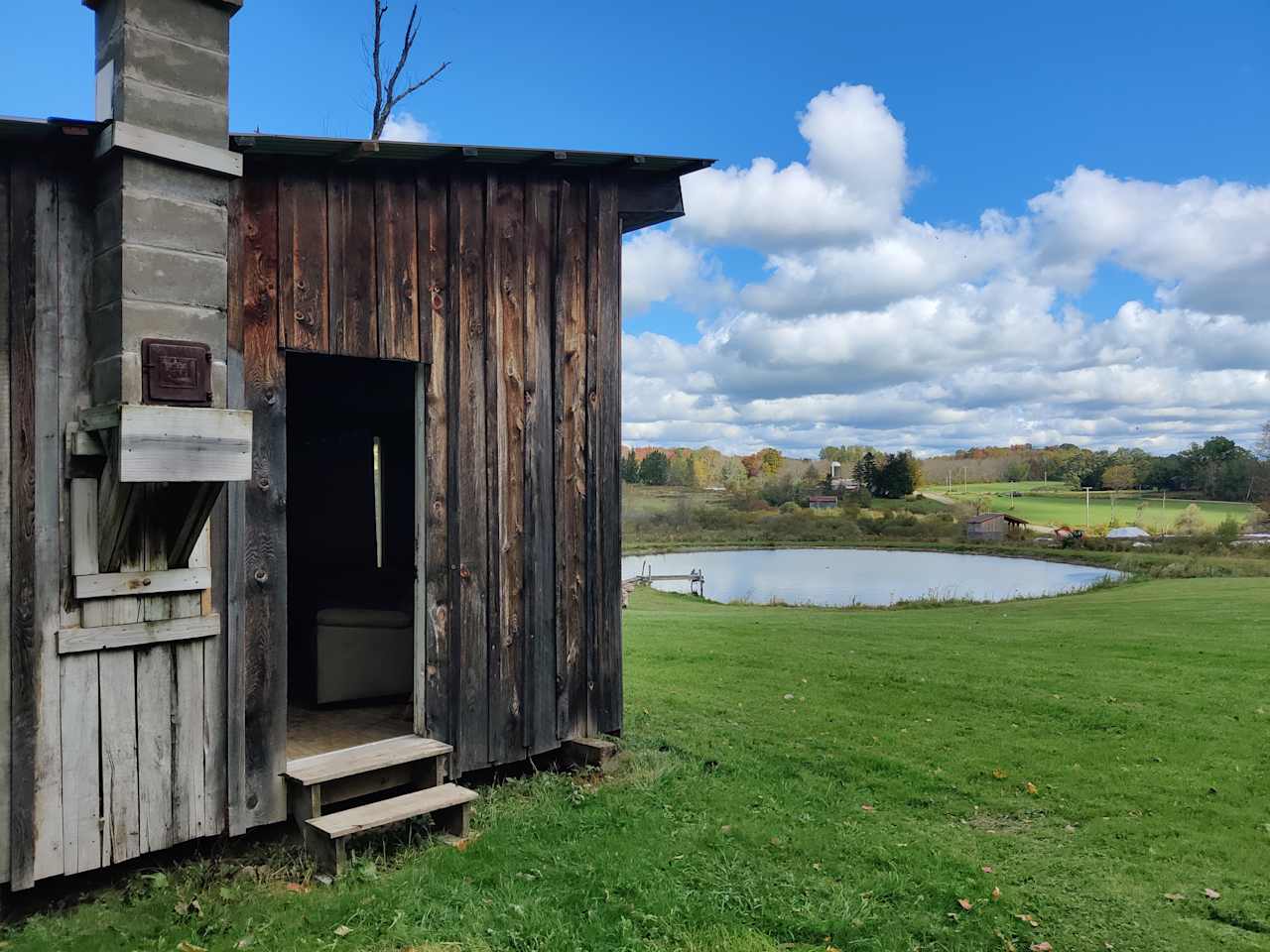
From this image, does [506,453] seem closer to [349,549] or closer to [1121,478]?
[349,549]

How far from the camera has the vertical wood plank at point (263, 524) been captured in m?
4.01

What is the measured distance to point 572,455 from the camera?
17.7 feet

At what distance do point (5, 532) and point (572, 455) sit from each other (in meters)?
2.86

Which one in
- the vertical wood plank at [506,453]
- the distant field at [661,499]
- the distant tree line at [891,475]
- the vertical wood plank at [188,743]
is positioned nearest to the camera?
the vertical wood plank at [188,743]

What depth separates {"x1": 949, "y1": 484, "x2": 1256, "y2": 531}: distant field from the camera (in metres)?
42.8

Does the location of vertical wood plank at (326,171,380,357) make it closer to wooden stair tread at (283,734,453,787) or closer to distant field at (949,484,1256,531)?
wooden stair tread at (283,734,453,787)

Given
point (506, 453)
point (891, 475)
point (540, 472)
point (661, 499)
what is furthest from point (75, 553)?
point (891, 475)

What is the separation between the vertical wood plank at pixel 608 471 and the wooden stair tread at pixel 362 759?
1220mm

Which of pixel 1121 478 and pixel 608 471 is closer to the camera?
pixel 608 471

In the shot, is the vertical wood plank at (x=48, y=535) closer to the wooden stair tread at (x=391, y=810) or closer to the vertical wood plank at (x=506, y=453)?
the wooden stair tread at (x=391, y=810)

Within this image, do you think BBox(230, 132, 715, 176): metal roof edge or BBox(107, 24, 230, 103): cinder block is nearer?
BBox(107, 24, 230, 103): cinder block

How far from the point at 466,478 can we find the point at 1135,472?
6326 cm

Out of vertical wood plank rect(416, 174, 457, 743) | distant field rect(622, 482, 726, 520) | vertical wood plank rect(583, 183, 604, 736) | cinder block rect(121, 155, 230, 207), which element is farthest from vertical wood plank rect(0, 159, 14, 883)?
distant field rect(622, 482, 726, 520)

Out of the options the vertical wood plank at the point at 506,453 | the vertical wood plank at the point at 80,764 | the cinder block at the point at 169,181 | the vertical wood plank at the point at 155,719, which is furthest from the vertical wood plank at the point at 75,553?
the vertical wood plank at the point at 506,453
